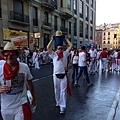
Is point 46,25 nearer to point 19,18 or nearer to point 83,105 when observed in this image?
point 19,18

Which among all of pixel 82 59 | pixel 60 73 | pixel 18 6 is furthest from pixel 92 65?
pixel 18 6

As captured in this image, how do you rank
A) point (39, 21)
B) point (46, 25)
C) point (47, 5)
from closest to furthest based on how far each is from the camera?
point (39, 21), point (47, 5), point (46, 25)

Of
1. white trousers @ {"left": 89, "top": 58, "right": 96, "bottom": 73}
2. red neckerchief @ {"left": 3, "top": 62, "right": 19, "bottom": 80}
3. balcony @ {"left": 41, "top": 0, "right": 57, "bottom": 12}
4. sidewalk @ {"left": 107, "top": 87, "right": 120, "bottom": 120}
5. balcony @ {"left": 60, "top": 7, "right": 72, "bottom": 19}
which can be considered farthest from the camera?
balcony @ {"left": 60, "top": 7, "right": 72, "bottom": 19}

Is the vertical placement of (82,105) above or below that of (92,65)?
below

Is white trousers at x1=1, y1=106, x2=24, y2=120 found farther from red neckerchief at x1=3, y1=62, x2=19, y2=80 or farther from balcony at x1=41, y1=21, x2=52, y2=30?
balcony at x1=41, y1=21, x2=52, y2=30

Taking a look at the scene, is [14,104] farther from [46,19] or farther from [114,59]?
[46,19]

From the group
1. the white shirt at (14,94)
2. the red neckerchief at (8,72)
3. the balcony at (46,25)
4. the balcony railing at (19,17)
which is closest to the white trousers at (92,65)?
the balcony railing at (19,17)

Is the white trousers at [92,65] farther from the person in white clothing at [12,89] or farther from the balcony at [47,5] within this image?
the balcony at [47,5]

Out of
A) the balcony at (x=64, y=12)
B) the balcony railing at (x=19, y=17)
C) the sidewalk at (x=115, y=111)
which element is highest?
the balcony at (x=64, y=12)

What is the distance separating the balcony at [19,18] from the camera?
2344 cm

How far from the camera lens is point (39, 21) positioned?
2922 centimetres

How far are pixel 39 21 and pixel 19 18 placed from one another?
4.66m

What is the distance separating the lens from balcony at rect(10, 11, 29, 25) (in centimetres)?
2344

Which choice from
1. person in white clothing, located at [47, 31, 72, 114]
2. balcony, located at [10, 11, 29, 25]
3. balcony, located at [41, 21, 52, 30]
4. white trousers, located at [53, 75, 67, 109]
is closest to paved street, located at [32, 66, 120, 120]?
white trousers, located at [53, 75, 67, 109]
